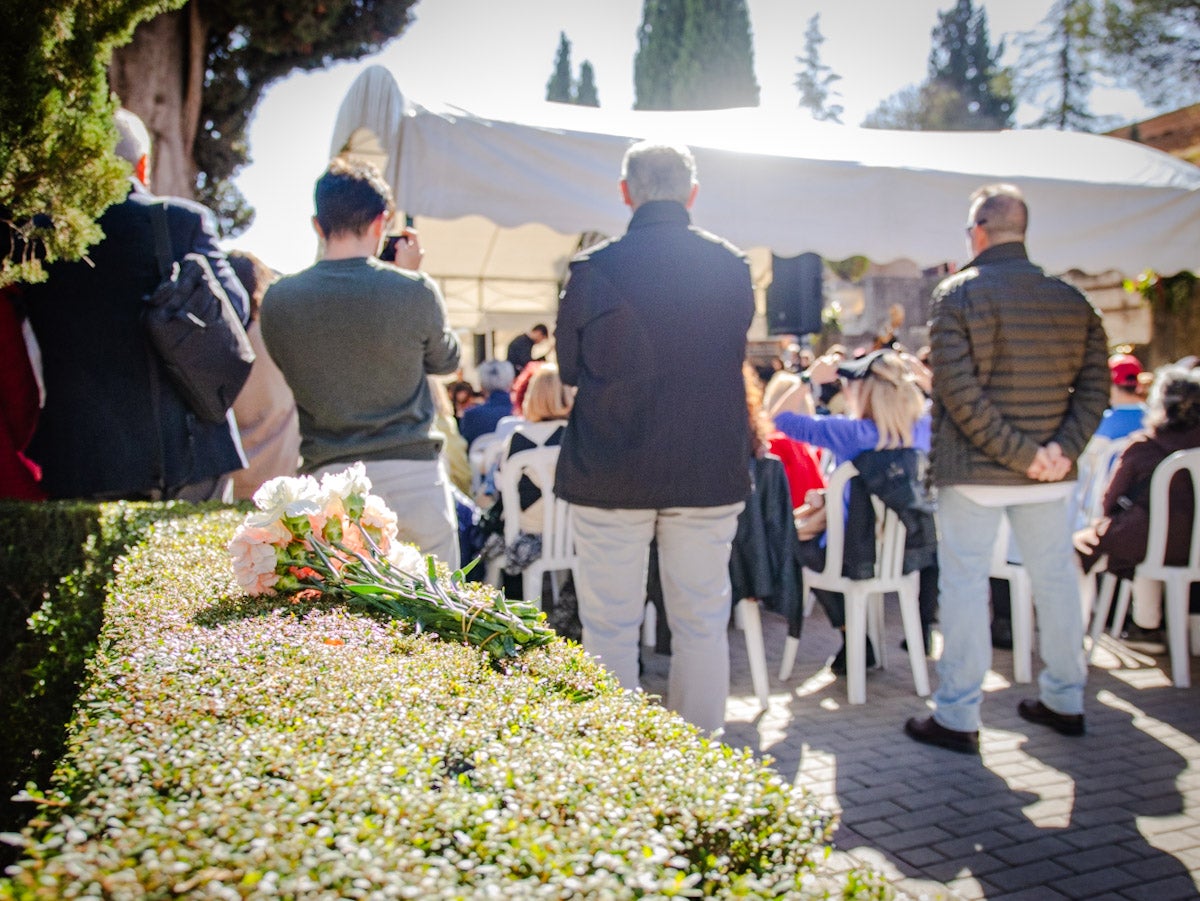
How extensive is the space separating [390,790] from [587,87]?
55.2m

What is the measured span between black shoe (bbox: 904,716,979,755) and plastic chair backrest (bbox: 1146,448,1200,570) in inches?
65.4

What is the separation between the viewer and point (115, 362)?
3.36 metres

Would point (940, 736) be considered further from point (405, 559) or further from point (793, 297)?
point (793, 297)

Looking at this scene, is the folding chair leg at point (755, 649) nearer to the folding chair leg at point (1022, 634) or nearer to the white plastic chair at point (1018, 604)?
the white plastic chair at point (1018, 604)

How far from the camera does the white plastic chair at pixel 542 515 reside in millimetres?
4809

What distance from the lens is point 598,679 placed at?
1668 millimetres

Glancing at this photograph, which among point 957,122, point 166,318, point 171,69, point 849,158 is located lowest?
point 166,318

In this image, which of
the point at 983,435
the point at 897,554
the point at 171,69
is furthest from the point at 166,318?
the point at 171,69

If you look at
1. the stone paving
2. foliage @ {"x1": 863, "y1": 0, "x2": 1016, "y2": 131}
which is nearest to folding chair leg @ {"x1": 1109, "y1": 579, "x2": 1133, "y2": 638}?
the stone paving

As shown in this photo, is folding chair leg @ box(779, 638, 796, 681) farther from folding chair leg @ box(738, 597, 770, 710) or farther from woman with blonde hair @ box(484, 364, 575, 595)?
woman with blonde hair @ box(484, 364, 575, 595)

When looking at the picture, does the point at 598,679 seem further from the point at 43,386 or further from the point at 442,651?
the point at 43,386

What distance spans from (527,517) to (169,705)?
3547 mm

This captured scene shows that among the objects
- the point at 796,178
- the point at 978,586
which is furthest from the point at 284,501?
the point at 796,178

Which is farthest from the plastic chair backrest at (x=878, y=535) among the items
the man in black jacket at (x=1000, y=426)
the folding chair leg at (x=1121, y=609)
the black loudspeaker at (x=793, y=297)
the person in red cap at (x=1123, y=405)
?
the black loudspeaker at (x=793, y=297)
